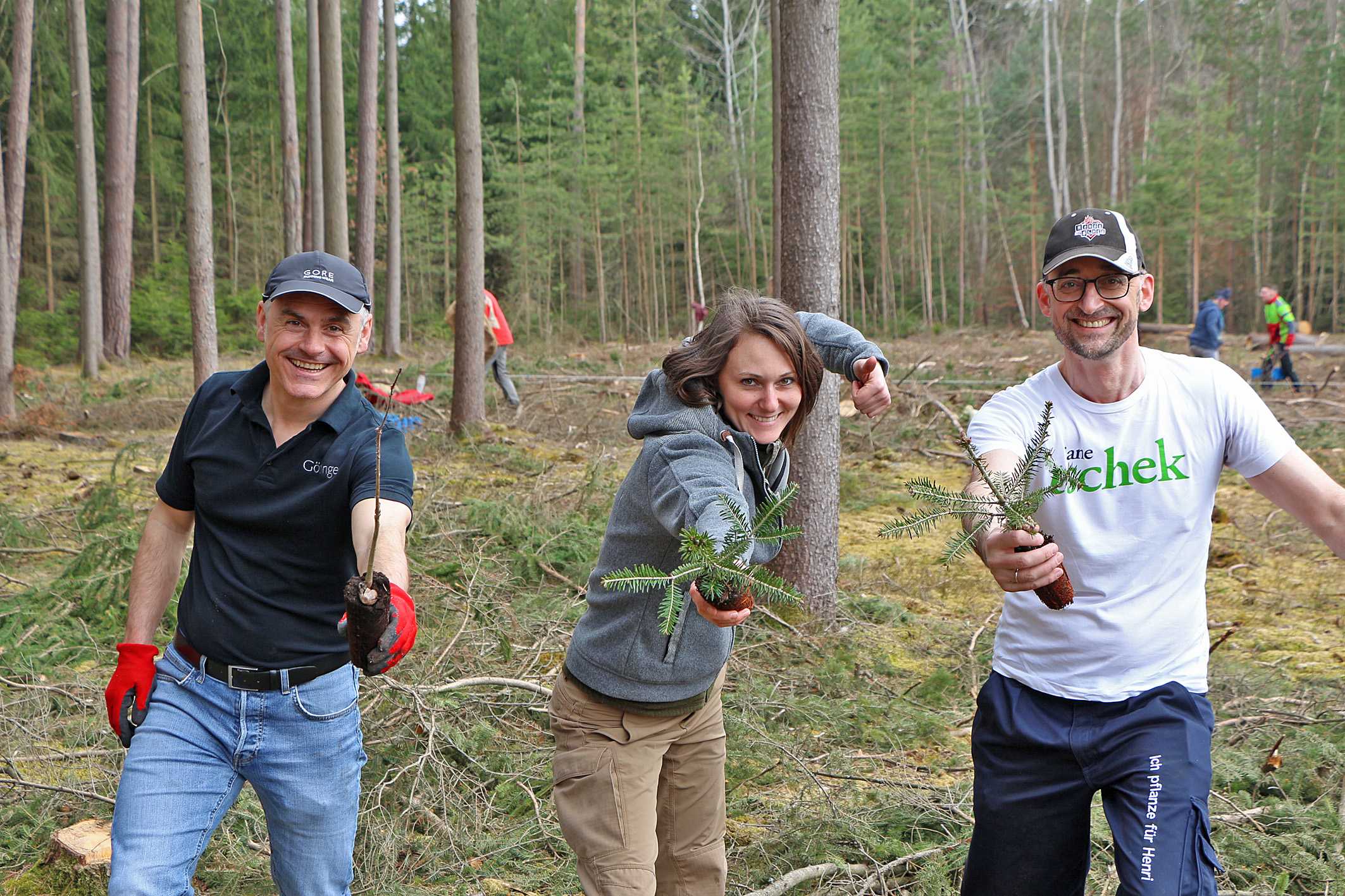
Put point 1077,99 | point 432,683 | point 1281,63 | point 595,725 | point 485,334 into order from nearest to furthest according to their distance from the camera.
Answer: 1. point 595,725
2. point 432,683
3. point 485,334
4. point 1281,63
5. point 1077,99

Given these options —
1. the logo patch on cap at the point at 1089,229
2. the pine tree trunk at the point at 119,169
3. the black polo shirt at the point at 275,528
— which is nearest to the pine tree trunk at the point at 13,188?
the pine tree trunk at the point at 119,169

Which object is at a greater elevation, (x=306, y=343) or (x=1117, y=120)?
(x=1117, y=120)

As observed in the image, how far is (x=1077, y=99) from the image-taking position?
38.4 metres

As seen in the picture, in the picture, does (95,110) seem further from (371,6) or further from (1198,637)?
(1198,637)

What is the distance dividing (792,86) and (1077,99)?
1490 inches

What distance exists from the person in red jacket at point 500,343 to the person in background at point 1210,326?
34.5 ft

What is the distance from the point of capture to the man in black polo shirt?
2146 mm

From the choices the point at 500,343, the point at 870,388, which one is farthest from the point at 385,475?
the point at 500,343

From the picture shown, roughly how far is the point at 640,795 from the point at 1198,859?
3.74ft

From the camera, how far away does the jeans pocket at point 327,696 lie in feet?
7.11

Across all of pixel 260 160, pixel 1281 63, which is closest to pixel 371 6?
pixel 260 160

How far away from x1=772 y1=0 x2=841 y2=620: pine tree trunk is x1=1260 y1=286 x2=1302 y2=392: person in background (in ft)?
39.1

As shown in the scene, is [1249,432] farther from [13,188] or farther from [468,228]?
[13,188]

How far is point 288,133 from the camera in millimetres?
17609
